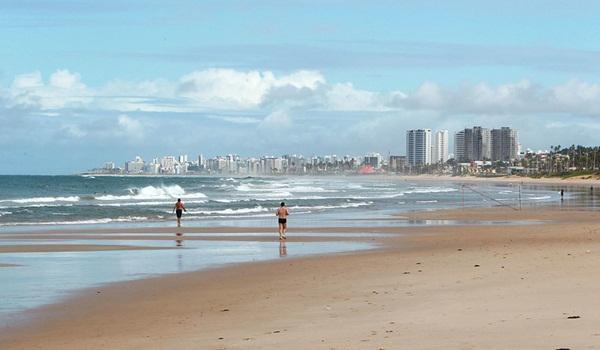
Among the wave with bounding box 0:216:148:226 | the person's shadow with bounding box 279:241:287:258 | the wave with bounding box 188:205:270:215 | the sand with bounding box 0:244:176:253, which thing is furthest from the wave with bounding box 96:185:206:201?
the person's shadow with bounding box 279:241:287:258

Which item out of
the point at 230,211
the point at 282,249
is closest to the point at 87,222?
the point at 230,211

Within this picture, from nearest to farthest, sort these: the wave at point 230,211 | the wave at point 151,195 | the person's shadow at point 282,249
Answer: the person's shadow at point 282,249
the wave at point 230,211
the wave at point 151,195

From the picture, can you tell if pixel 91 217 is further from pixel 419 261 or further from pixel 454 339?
pixel 454 339

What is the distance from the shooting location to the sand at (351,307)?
9484 mm

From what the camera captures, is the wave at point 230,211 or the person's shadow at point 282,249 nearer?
the person's shadow at point 282,249

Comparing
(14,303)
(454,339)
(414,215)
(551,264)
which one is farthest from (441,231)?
(454,339)

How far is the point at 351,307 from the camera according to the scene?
12.2 metres

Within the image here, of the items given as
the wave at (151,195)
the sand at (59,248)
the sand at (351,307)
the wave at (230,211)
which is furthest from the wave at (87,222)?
the wave at (151,195)

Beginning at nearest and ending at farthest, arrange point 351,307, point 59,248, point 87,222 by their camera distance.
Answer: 1. point 351,307
2. point 59,248
3. point 87,222

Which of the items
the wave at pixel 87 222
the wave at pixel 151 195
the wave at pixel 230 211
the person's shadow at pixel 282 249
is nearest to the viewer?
the person's shadow at pixel 282 249

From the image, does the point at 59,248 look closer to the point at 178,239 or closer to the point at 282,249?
the point at 178,239

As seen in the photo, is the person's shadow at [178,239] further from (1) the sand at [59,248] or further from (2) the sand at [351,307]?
(2) the sand at [351,307]

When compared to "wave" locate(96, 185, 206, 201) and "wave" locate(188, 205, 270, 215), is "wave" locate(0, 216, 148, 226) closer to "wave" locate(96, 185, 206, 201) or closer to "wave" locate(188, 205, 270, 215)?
"wave" locate(188, 205, 270, 215)

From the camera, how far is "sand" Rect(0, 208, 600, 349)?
9.48m
